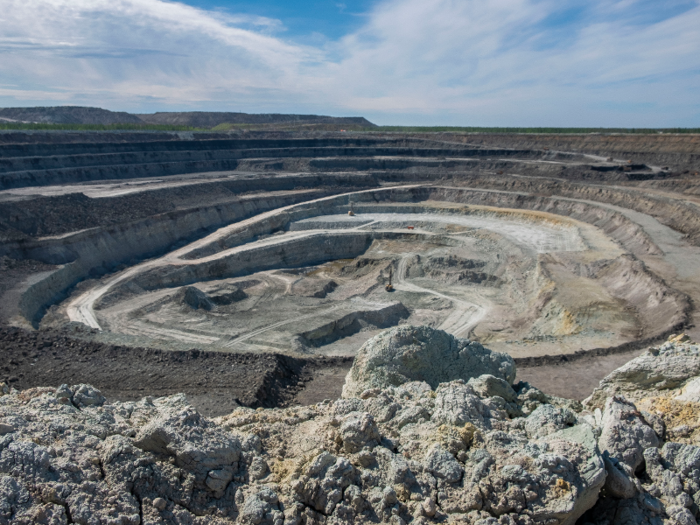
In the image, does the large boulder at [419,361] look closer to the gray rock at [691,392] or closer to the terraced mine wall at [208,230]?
the gray rock at [691,392]

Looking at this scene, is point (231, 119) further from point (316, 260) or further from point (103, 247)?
point (103, 247)

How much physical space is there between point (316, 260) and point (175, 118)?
105 meters

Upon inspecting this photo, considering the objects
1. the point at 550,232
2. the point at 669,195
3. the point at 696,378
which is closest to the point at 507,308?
the point at 550,232

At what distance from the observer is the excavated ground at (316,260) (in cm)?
1587

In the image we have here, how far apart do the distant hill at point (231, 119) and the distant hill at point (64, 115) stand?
9.99 m

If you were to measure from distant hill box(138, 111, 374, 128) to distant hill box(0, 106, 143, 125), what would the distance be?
9995mm

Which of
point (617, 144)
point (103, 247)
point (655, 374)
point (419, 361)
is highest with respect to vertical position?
point (617, 144)

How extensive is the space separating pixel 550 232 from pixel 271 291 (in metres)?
23.1

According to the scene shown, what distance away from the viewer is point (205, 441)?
6.16 m

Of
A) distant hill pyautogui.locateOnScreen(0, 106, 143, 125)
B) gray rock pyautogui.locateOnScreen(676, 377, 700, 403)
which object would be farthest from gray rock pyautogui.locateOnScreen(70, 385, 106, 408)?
distant hill pyautogui.locateOnScreen(0, 106, 143, 125)

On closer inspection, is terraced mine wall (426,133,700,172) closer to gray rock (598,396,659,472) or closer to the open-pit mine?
the open-pit mine

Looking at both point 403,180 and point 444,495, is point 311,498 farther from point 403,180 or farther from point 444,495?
point 403,180

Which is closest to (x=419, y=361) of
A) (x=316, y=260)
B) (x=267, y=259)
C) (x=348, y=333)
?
(x=348, y=333)

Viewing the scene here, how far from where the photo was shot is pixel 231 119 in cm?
12531
